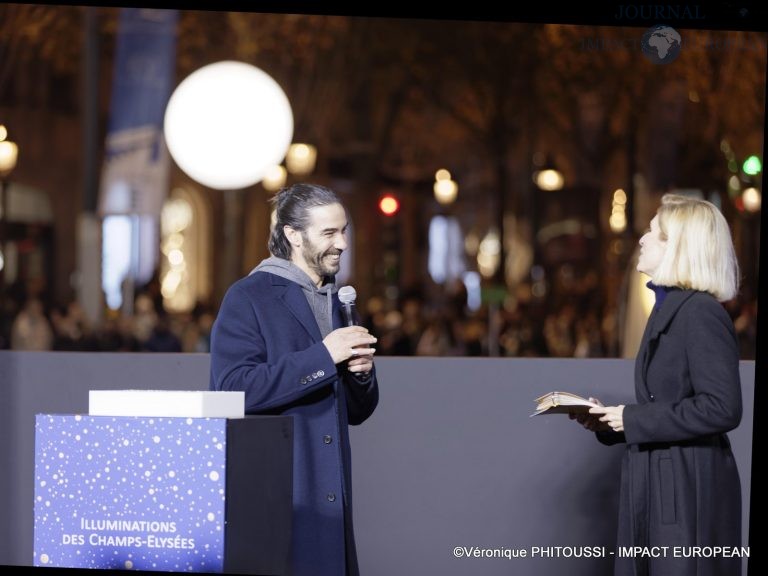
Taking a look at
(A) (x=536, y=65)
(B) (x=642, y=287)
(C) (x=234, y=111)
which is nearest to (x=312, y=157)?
(A) (x=536, y=65)

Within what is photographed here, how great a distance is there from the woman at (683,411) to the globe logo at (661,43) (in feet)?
5.48

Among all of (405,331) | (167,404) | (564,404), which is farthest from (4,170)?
(167,404)

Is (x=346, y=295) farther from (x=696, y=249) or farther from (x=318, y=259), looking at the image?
(x=696, y=249)

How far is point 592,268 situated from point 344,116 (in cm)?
597

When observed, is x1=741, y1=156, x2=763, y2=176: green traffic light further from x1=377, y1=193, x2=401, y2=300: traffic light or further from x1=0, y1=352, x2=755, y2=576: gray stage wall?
x1=0, y1=352, x2=755, y2=576: gray stage wall

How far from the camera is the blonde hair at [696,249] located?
151 inches

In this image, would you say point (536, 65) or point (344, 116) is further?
point (344, 116)

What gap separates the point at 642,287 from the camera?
8.20 metres

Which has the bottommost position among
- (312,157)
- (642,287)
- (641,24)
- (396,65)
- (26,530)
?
(26,530)

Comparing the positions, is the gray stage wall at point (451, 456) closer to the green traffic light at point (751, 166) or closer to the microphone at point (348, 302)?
the microphone at point (348, 302)

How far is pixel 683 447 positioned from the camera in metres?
3.99

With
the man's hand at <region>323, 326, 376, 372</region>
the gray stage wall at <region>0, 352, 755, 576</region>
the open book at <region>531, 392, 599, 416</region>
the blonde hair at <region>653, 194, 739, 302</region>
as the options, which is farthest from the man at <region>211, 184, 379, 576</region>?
the gray stage wall at <region>0, 352, 755, 576</region>

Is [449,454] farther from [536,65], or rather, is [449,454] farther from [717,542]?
[536,65]

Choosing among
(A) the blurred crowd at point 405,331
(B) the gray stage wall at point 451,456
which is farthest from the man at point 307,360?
(A) the blurred crowd at point 405,331
